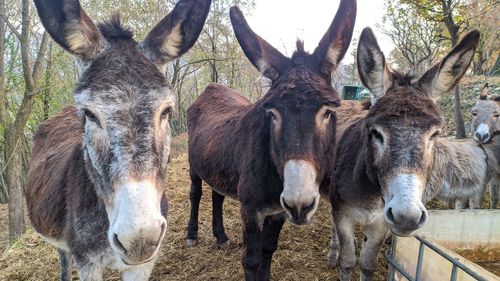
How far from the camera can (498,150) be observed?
534 cm

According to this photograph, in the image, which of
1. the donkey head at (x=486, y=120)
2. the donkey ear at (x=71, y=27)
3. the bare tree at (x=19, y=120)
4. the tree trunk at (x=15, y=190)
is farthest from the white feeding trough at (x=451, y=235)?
the tree trunk at (x=15, y=190)

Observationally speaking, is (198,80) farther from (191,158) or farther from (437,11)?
(191,158)

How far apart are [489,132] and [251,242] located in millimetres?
5151

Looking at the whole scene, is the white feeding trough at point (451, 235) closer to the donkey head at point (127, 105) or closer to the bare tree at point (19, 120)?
the donkey head at point (127, 105)

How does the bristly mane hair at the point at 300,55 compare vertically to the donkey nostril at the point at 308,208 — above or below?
above

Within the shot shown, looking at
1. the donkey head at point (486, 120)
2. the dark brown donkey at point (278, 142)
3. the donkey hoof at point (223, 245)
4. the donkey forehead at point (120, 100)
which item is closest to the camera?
the donkey forehead at point (120, 100)

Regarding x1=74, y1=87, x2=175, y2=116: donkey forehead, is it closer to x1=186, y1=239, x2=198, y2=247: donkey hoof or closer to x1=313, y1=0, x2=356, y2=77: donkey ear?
x1=313, y1=0, x2=356, y2=77: donkey ear

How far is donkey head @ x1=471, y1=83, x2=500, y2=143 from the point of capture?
5426mm

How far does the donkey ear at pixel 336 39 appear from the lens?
8.20 feet

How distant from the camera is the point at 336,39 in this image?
250 centimetres

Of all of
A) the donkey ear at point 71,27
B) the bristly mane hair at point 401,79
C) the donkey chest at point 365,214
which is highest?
the donkey ear at point 71,27

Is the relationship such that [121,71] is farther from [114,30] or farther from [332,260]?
[332,260]

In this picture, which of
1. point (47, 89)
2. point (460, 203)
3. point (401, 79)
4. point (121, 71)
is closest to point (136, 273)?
point (121, 71)

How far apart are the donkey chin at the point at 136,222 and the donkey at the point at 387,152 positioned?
1.46m
